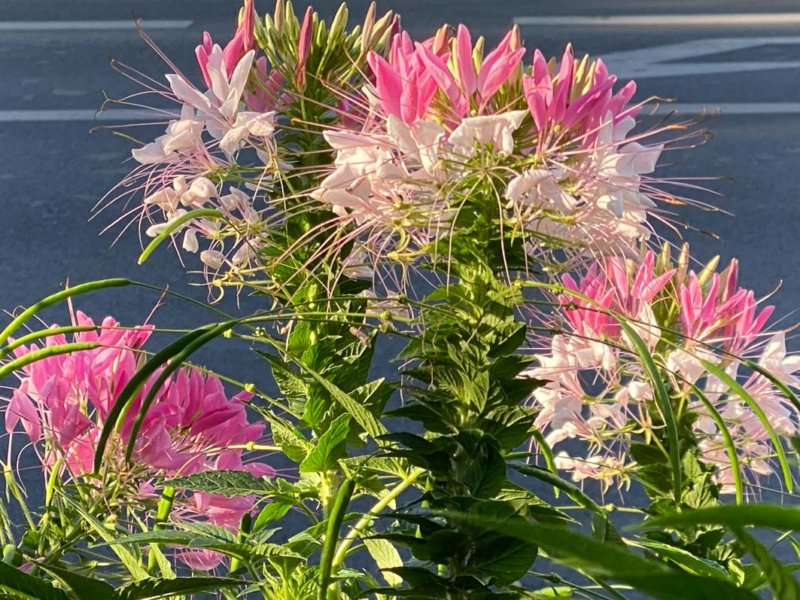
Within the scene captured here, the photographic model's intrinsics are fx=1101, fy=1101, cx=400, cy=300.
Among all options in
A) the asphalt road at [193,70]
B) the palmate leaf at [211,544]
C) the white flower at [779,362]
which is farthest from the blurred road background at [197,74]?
the palmate leaf at [211,544]

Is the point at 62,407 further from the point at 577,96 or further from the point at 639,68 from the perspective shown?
the point at 639,68

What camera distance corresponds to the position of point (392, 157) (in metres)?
0.40

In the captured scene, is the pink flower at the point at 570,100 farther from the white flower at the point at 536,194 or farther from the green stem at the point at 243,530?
the green stem at the point at 243,530

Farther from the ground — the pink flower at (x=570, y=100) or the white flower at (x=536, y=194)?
the pink flower at (x=570, y=100)

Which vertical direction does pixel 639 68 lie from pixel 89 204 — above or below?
above

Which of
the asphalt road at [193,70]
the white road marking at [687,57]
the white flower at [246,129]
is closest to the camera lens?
the white flower at [246,129]

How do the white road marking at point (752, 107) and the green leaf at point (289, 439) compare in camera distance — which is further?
the white road marking at point (752, 107)

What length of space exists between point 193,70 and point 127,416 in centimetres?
305

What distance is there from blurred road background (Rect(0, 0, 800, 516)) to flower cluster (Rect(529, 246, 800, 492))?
1497 millimetres

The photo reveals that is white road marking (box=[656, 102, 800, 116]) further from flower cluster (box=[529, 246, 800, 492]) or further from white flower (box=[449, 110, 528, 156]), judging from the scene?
white flower (box=[449, 110, 528, 156])

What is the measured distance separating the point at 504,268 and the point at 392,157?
0.20ft

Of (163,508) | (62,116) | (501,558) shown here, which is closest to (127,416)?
(163,508)

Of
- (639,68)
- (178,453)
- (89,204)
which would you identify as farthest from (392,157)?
(639,68)

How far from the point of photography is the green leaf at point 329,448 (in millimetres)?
425
